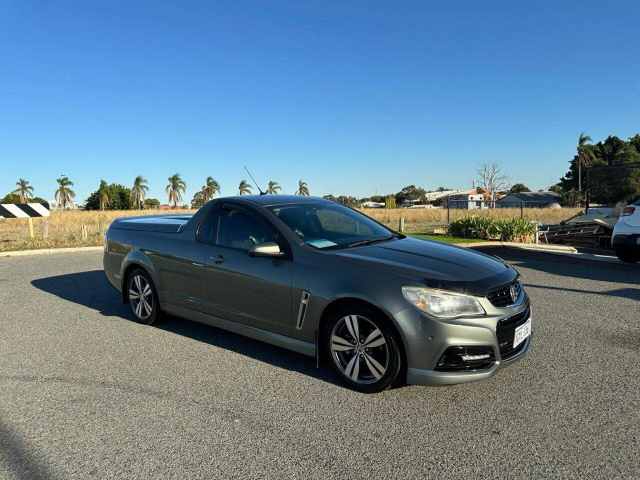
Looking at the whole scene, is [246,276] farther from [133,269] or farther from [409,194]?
[409,194]

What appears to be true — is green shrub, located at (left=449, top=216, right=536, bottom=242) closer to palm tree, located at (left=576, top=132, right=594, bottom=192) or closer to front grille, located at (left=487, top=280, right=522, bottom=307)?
front grille, located at (left=487, top=280, right=522, bottom=307)

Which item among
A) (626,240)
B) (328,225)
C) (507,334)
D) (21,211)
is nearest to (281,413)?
(507,334)

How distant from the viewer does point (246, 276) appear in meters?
4.60

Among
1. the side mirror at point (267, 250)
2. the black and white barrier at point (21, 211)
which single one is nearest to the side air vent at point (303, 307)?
the side mirror at point (267, 250)

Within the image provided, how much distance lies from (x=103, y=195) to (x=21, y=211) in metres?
83.4

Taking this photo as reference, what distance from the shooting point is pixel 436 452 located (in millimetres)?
3020

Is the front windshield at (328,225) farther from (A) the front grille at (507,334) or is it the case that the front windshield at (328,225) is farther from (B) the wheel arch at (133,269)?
(B) the wheel arch at (133,269)

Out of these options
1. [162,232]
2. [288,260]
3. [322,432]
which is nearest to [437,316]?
[322,432]

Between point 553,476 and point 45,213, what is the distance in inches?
702

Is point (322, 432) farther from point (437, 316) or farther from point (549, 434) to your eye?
point (549, 434)

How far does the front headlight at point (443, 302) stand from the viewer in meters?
3.60

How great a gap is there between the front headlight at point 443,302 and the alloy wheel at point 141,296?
3.43 m

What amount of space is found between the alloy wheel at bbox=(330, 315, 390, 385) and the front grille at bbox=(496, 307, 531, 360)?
83 cm

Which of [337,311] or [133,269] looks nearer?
[337,311]
